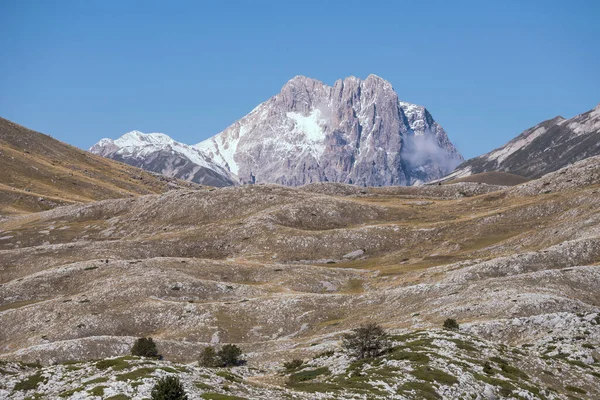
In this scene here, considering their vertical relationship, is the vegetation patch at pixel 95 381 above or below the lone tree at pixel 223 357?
above

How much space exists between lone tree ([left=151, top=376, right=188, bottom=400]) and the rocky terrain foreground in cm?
276

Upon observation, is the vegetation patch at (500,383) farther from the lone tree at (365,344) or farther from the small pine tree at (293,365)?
the small pine tree at (293,365)

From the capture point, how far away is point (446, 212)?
168 meters

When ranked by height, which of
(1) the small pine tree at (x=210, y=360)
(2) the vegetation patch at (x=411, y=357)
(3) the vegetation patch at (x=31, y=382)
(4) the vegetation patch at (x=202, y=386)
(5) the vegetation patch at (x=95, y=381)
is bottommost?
(1) the small pine tree at (x=210, y=360)

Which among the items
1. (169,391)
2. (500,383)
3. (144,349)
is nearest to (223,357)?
(144,349)

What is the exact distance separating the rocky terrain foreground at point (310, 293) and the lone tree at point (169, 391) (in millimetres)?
2761

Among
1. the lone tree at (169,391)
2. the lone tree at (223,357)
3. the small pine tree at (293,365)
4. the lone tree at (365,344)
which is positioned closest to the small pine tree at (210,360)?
the lone tree at (223,357)

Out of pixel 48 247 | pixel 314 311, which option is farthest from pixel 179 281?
pixel 48 247

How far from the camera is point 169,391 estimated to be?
31031 millimetres

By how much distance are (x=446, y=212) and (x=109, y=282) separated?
326 ft

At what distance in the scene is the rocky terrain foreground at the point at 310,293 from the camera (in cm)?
4362

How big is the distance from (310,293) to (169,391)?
69.1m

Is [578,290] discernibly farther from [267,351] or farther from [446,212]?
[446,212]

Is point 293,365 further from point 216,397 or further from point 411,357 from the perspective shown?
point 216,397
